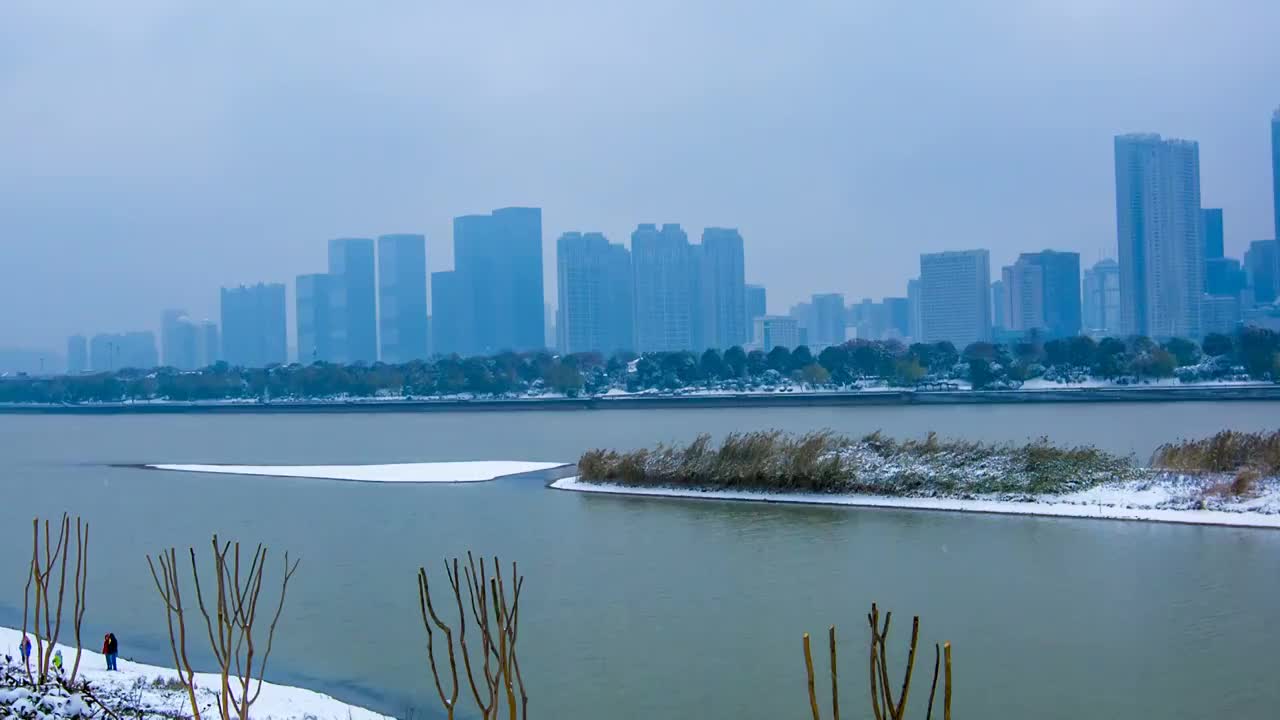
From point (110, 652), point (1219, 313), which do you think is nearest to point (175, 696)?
point (110, 652)

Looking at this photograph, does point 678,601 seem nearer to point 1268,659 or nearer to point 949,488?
point 1268,659

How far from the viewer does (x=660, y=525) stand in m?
21.1

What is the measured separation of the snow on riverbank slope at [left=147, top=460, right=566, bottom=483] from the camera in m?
30.5

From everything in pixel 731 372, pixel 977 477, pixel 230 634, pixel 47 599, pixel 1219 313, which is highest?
pixel 1219 313

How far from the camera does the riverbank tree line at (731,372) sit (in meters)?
87.9

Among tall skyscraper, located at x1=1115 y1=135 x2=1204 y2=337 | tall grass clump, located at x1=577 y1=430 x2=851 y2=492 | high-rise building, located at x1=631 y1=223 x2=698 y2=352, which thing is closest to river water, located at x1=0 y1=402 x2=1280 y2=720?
tall grass clump, located at x1=577 y1=430 x2=851 y2=492

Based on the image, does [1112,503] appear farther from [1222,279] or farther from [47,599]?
[1222,279]

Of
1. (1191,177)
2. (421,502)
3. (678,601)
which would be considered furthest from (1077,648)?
(1191,177)

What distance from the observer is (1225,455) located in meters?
21.6

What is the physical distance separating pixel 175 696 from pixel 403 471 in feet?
76.4

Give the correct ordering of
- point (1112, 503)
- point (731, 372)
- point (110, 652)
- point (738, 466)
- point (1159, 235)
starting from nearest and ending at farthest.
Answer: point (110, 652) < point (1112, 503) < point (738, 466) < point (731, 372) < point (1159, 235)

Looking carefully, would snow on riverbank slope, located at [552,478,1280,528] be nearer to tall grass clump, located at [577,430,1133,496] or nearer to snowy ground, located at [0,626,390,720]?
tall grass clump, located at [577,430,1133,496]

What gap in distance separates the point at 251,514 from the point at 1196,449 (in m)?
18.3

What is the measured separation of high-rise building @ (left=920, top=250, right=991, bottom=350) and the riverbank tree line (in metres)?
50.6
